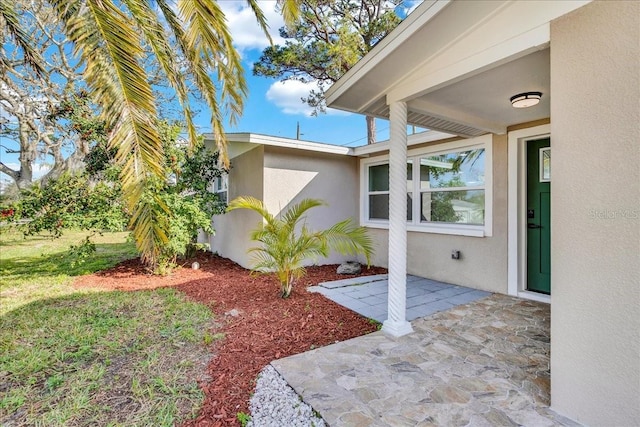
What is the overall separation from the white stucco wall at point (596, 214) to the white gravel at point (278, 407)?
1.77 meters

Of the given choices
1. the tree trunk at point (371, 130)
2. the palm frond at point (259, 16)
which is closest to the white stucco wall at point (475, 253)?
the palm frond at point (259, 16)

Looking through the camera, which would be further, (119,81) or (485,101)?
(485,101)

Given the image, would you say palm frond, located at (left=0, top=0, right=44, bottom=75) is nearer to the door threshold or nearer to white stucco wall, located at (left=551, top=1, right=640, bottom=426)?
white stucco wall, located at (left=551, top=1, right=640, bottom=426)

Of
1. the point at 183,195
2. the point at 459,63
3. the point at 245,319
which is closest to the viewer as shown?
the point at 459,63

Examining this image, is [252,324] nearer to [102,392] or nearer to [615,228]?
[102,392]

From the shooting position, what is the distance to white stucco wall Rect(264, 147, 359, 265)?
6734mm

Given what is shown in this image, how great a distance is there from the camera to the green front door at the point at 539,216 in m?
4.73

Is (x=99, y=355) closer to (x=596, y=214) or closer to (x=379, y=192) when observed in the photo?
(x=596, y=214)

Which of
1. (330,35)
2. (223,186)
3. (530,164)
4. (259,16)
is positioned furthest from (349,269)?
(330,35)

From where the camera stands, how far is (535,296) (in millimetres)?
4723

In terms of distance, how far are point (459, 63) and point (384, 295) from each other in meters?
3.55

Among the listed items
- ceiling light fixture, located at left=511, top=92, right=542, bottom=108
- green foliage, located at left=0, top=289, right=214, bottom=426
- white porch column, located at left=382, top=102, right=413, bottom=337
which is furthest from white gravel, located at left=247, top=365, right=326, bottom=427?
ceiling light fixture, located at left=511, top=92, right=542, bottom=108

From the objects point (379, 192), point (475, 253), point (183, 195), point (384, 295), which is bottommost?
point (384, 295)

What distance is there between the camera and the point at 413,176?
6504 mm
